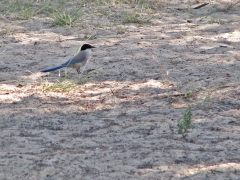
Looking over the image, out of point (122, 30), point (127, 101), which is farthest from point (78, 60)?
point (122, 30)

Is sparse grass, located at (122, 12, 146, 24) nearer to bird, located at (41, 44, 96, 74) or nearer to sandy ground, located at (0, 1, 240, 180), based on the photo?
sandy ground, located at (0, 1, 240, 180)

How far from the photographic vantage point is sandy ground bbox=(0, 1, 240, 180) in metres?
3.85

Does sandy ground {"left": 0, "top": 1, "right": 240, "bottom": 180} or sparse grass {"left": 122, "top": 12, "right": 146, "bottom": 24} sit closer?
sandy ground {"left": 0, "top": 1, "right": 240, "bottom": 180}

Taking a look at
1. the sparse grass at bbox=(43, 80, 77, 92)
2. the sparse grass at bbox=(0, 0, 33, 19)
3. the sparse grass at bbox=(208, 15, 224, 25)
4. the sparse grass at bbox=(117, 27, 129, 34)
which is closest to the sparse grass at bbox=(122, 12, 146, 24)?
the sparse grass at bbox=(117, 27, 129, 34)

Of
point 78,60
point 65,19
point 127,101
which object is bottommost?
point 127,101

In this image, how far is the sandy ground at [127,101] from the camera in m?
3.85

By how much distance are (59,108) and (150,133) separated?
39.7 inches

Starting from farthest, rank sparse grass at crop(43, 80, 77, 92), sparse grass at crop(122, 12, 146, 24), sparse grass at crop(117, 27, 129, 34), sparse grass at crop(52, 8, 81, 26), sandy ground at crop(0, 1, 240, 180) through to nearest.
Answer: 1. sparse grass at crop(122, 12, 146, 24)
2. sparse grass at crop(52, 8, 81, 26)
3. sparse grass at crop(117, 27, 129, 34)
4. sparse grass at crop(43, 80, 77, 92)
5. sandy ground at crop(0, 1, 240, 180)

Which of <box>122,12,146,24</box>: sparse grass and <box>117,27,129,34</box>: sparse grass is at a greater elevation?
<box>122,12,146,24</box>: sparse grass

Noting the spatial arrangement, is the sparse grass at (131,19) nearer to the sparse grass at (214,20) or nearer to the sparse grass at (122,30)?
the sparse grass at (122,30)

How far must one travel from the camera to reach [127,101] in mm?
5262

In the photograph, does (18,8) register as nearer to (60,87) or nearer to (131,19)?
(131,19)

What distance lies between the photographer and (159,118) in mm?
4754

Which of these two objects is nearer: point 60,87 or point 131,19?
point 60,87
